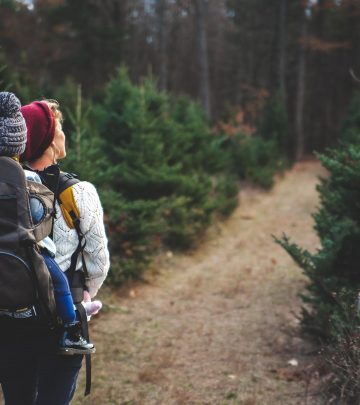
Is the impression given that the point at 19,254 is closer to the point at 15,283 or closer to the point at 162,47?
the point at 15,283

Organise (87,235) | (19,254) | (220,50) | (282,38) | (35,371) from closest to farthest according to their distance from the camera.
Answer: (19,254) < (35,371) < (87,235) < (282,38) < (220,50)

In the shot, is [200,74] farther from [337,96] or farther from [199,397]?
[199,397]

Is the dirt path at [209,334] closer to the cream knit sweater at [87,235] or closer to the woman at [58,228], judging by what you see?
the woman at [58,228]

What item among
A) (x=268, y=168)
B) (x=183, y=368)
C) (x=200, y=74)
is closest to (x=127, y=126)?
(x=183, y=368)

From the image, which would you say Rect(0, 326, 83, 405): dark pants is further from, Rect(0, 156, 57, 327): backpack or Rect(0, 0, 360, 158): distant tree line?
Rect(0, 0, 360, 158): distant tree line

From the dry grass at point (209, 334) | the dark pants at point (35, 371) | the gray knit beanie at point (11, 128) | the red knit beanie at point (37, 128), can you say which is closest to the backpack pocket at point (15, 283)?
the dark pants at point (35, 371)

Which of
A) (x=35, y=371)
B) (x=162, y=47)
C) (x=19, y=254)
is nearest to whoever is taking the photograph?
(x=19, y=254)

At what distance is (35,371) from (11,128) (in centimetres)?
125

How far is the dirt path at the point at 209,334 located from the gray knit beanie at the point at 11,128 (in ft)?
9.20

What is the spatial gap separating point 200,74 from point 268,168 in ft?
18.7

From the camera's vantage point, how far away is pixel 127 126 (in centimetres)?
832

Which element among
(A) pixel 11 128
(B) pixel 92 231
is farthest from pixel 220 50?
(A) pixel 11 128

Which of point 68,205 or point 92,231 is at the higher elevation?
point 68,205

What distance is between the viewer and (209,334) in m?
5.70
